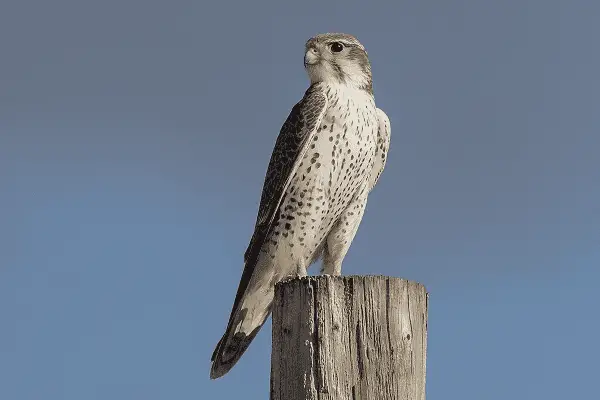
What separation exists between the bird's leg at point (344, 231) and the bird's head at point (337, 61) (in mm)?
734

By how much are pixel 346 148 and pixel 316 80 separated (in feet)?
2.15

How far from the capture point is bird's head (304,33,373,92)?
6.32 meters

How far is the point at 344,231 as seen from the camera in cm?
638

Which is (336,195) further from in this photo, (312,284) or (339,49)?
(312,284)

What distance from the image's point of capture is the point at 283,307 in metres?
3.69

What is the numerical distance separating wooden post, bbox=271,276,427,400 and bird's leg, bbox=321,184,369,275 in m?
2.68

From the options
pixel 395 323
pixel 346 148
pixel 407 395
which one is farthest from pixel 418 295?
pixel 346 148

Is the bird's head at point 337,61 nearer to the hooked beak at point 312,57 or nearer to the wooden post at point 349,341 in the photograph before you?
the hooked beak at point 312,57

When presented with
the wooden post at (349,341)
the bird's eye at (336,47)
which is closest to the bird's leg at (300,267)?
the bird's eye at (336,47)

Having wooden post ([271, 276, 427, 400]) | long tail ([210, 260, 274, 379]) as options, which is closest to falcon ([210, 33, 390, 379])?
long tail ([210, 260, 274, 379])

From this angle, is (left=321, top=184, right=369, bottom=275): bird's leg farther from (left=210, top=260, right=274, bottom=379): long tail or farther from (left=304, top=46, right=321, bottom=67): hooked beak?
(left=304, top=46, right=321, bottom=67): hooked beak

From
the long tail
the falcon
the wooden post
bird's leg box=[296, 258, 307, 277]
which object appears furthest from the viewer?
bird's leg box=[296, 258, 307, 277]

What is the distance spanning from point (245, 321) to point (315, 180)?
1.01m

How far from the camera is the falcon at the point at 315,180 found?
593 centimetres
